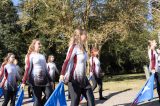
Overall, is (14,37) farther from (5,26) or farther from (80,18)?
(80,18)

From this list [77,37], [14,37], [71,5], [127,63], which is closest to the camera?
[77,37]

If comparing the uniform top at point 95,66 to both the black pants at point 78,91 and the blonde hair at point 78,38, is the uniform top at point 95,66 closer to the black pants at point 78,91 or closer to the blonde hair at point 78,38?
the black pants at point 78,91

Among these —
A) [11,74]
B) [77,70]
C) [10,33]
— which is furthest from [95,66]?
[10,33]

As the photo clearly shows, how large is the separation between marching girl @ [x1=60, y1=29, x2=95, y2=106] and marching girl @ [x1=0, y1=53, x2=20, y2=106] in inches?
160

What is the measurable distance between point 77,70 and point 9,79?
4.30 meters

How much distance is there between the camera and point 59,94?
8.96 meters

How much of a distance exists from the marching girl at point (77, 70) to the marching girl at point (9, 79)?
4.07m

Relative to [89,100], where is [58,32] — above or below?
above

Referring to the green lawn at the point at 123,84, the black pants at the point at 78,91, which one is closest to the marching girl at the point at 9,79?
the black pants at the point at 78,91

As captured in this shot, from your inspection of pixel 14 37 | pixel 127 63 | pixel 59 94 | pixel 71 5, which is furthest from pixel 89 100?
pixel 127 63

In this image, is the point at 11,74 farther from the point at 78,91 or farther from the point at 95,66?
the point at 78,91

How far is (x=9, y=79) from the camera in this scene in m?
12.5

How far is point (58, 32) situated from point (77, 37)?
2335 cm

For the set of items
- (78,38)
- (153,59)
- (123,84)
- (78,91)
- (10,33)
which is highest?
(10,33)
